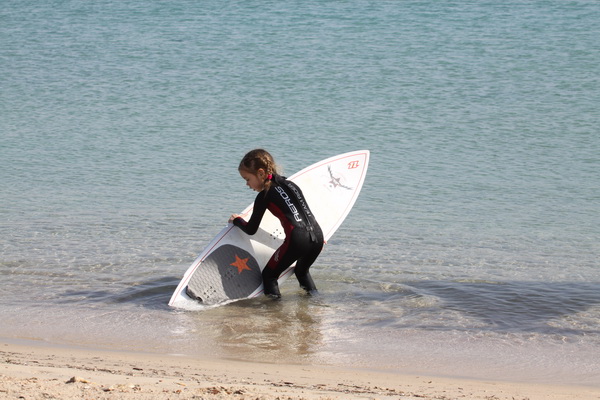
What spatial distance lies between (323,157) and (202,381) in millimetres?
8868

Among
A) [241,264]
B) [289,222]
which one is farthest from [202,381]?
[241,264]

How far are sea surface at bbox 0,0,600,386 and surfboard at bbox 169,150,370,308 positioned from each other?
0.60ft

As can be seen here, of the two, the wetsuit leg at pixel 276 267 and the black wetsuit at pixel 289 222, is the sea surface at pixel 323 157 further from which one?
the black wetsuit at pixel 289 222

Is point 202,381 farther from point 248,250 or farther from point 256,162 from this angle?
point 248,250

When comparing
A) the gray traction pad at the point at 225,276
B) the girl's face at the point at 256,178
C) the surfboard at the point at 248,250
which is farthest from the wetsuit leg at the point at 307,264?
the girl's face at the point at 256,178

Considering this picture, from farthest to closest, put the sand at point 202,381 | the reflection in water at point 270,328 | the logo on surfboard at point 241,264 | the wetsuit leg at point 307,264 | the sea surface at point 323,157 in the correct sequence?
1. the logo on surfboard at point 241,264
2. the wetsuit leg at point 307,264
3. the sea surface at point 323,157
4. the reflection in water at point 270,328
5. the sand at point 202,381

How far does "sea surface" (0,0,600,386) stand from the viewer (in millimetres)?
5453

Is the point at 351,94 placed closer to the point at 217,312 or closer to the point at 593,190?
the point at 593,190

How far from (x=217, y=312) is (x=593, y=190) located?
6.59m

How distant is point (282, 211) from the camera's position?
234 inches

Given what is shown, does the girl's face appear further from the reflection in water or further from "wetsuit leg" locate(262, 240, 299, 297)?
the reflection in water

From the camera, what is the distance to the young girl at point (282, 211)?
230 inches

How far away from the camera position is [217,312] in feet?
19.4

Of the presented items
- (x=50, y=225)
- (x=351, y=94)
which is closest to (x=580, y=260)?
(x=50, y=225)
